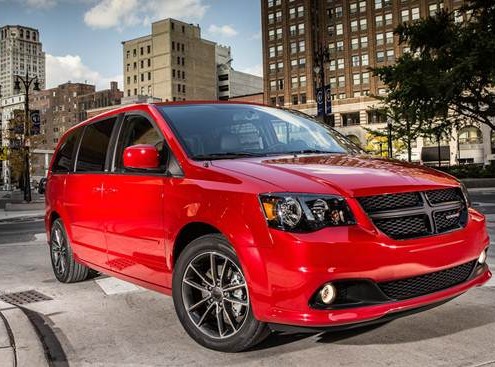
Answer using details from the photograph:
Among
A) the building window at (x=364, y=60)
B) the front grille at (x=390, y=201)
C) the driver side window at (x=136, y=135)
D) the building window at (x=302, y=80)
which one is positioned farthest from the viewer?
the building window at (x=302, y=80)

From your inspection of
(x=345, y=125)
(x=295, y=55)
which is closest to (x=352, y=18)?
(x=295, y=55)

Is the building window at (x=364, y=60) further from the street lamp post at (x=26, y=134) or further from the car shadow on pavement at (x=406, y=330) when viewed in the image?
the car shadow on pavement at (x=406, y=330)

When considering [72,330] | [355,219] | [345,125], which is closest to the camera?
[355,219]

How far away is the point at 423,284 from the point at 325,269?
72 cm

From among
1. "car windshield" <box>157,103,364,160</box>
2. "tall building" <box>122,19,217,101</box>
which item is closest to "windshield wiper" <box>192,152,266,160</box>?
"car windshield" <box>157,103,364,160</box>

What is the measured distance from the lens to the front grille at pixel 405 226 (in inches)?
122

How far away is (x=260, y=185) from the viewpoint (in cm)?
319

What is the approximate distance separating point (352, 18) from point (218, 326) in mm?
83142

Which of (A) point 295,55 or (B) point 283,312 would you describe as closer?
(B) point 283,312

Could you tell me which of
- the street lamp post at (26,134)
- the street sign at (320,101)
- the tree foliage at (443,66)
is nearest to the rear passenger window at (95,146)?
the street sign at (320,101)

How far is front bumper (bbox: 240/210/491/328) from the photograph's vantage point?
116 inches

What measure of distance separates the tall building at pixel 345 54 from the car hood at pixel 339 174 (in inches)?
2770

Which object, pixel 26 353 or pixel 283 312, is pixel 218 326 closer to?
pixel 283 312

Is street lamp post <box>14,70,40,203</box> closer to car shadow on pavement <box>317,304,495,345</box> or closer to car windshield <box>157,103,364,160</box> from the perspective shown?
car windshield <box>157,103,364,160</box>
